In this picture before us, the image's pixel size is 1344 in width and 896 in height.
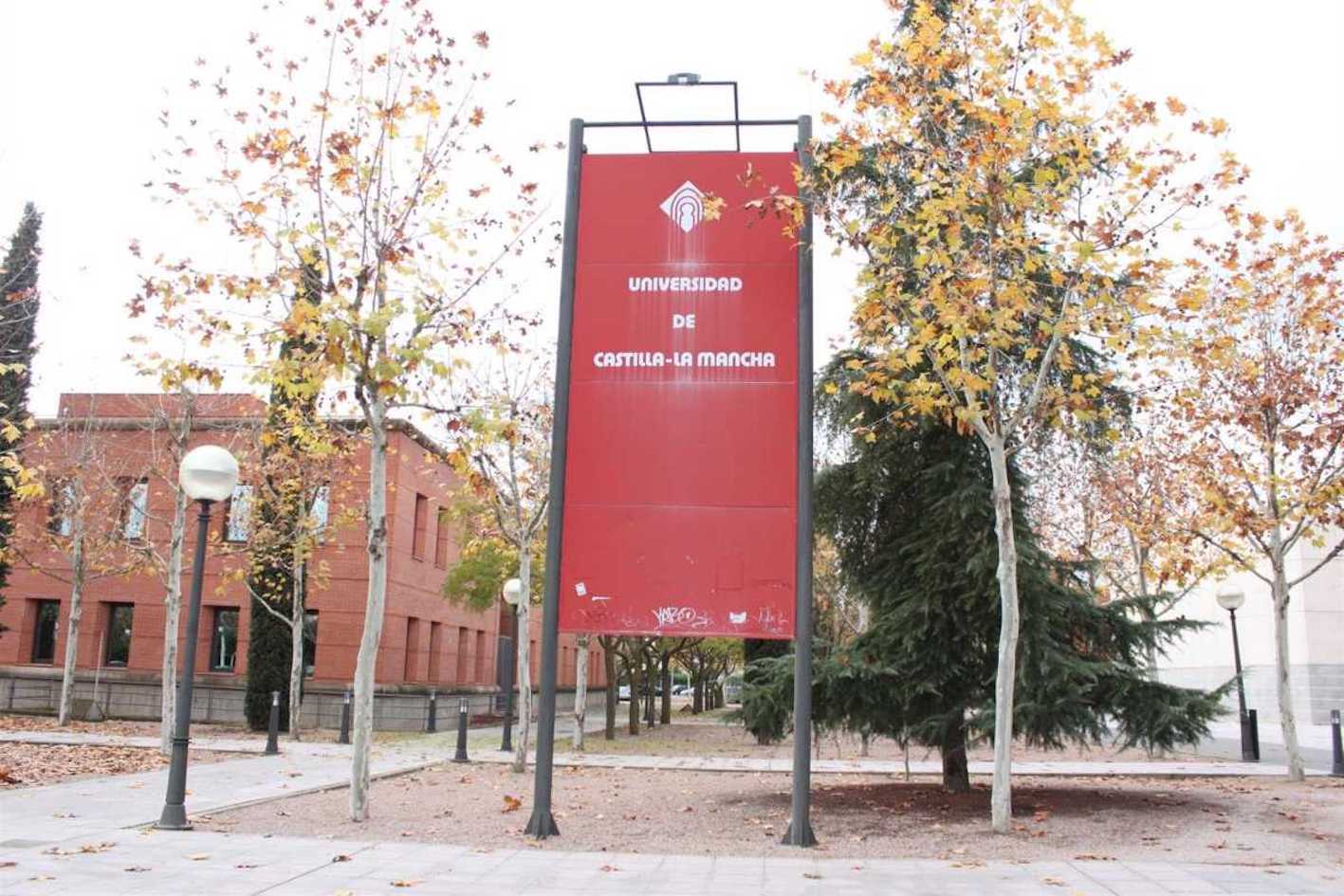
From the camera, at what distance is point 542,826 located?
31.8 ft

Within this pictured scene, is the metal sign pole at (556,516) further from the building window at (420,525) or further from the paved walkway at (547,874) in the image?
the building window at (420,525)

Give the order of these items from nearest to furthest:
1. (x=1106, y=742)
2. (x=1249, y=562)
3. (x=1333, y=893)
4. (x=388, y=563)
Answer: (x=1333, y=893)
(x=1249, y=562)
(x=1106, y=742)
(x=388, y=563)

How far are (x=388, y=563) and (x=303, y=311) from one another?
67.5 ft

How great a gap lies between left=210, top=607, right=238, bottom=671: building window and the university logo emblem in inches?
966

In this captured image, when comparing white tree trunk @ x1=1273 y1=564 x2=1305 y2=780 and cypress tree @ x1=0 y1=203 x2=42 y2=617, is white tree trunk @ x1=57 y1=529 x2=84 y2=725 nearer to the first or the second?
cypress tree @ x1=0 y1=203 x2=42 y2=617

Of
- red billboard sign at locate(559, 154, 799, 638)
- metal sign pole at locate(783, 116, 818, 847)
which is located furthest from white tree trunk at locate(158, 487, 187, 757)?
metal sign pole at locate(783, 116, 818, 847)

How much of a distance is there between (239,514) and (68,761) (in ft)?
35.4

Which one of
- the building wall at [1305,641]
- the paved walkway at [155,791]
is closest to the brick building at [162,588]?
the paved walkway at [155,791]

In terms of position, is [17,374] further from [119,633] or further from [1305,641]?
[1305,641]

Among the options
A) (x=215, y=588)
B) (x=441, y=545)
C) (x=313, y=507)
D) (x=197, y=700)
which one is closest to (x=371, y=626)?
(x=313, y=507)

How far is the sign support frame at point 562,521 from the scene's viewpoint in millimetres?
9594

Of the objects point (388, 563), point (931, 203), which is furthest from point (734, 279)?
point (388, 563)

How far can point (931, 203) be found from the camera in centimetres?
1014

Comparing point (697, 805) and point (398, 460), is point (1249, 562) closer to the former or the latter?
point (697, 805)
